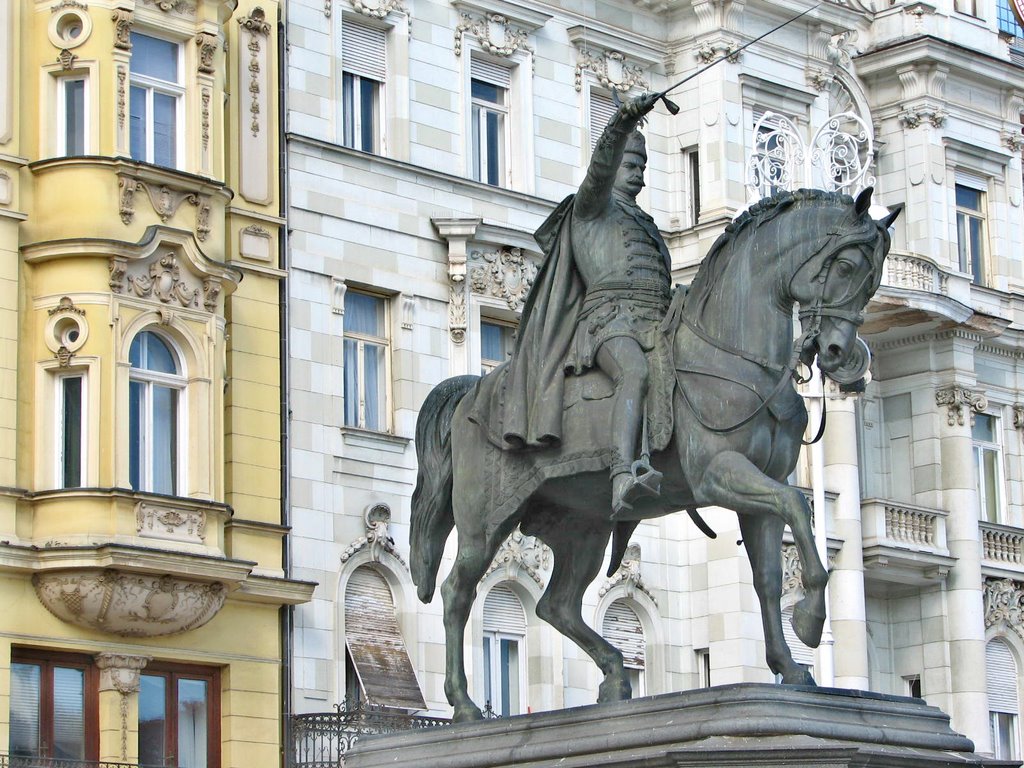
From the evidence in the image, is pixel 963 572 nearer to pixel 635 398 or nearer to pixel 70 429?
pixel 70 429

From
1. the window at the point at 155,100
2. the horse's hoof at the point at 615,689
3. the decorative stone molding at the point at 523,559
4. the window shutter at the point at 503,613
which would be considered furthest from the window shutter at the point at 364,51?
the horse's hoof at the point at 615,689

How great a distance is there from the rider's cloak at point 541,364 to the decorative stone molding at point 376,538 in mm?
14815

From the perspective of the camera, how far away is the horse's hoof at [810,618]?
15.7 metres

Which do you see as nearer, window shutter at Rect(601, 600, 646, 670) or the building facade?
the building facade

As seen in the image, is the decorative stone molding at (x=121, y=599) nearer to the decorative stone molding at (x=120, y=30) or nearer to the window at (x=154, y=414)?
A: the window at (x=154, y=414)

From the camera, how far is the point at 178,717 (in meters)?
30.1

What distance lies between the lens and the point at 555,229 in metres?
18.0

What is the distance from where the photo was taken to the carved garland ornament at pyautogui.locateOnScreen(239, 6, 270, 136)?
32.5m

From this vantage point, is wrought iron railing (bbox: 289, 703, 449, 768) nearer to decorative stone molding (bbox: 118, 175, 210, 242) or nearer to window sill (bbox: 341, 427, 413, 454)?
window sill (bbox: 341, 427, 413, 454)

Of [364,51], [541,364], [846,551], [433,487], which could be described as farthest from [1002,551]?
[541,364]

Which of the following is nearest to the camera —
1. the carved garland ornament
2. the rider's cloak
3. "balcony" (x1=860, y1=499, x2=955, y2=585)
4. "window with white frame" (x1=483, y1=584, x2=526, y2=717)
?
the rider's cloak

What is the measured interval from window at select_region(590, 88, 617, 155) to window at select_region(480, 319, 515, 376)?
3351 millimetres

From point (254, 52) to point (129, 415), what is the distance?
5666mm

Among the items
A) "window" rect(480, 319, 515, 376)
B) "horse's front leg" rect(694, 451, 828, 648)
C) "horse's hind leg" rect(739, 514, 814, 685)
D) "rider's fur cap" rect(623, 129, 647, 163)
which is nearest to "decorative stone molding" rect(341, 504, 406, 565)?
"window" rect(480, 319, 515, 376)
